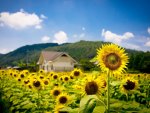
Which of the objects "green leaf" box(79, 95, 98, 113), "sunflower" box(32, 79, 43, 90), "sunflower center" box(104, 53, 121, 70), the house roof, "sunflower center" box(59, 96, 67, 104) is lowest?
"sunflower center" box(59, 96, 67, 104)

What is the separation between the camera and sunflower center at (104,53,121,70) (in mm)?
2666

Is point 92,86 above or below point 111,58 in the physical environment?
below

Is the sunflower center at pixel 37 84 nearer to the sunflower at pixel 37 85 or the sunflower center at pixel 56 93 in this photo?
the sunflower at pixel 37 85

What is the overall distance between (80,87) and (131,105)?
955 mm

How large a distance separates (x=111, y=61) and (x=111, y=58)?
35mm

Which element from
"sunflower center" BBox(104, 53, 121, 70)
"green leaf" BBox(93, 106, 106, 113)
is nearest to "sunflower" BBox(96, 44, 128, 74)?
"sunflower center" BBox(104, 53, 121, 70)

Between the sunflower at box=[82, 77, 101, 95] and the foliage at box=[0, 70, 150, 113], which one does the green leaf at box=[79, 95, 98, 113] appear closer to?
the foliage at box=[0, 70, 150, 113]

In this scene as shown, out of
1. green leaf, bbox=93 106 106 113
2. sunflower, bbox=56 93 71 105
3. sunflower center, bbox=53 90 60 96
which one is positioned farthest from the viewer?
sunflower center, bbox=53 90 60 96

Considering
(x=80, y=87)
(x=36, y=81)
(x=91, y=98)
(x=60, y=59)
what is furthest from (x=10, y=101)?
(x=60, y=59)

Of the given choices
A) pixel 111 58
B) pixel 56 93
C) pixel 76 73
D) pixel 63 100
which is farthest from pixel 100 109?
pixel 76 73

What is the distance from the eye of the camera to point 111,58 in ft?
8.95

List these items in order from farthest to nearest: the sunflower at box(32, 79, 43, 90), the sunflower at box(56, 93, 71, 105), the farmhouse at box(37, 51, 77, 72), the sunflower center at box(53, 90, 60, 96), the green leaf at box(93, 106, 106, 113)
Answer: the farmhouse at box(37, 51, 77, 72), the sunflower at box(32, 79, 43, 90), the sunflower center at box(53, 90, 60, 96), the sunflower at box(56, 93, 71, 105), the green leaf at box(93, 106, 106, 113)

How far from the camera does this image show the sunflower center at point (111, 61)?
8.75 ft

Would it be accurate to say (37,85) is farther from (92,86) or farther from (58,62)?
(58,62)
